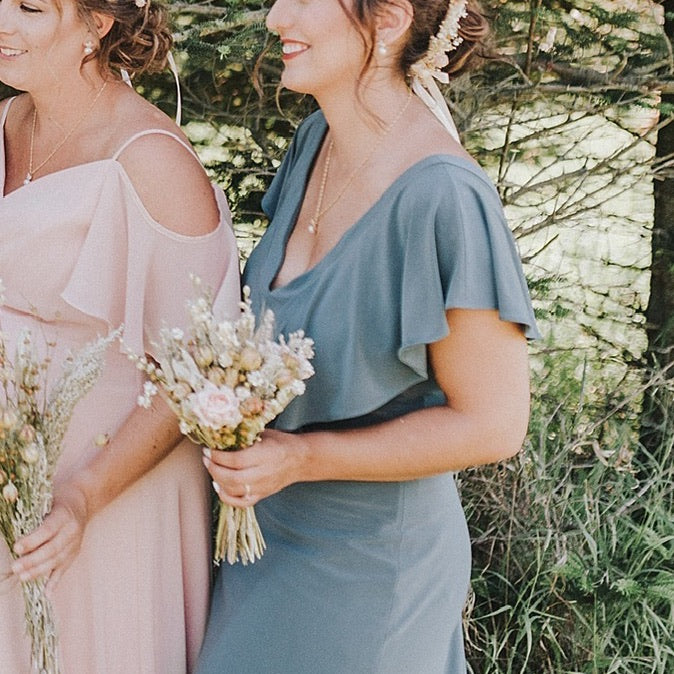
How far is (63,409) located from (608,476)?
243 cm

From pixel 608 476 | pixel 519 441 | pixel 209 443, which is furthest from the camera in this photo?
pixel 608 476

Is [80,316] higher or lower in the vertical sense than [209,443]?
lower

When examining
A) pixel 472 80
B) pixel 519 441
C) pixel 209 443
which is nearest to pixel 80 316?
pixel 209 443

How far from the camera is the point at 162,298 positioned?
231 centimetres

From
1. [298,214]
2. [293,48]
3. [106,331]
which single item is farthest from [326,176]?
[106,331]

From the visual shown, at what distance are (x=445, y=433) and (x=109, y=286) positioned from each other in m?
0.78

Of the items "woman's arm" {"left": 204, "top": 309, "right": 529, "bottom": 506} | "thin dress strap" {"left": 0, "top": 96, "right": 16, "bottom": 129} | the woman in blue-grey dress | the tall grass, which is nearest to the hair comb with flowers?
the woman in blue-grey dress

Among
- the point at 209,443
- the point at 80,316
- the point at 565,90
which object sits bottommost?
the point at 565,90

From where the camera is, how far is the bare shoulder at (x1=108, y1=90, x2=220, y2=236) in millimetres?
2273

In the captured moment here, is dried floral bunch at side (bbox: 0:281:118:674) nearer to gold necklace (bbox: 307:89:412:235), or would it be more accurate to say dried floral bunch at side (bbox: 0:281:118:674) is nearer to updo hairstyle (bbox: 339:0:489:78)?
gold necklace (bbox: 307:89:412:235)

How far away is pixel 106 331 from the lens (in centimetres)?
234

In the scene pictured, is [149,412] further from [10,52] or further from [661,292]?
[661,292]

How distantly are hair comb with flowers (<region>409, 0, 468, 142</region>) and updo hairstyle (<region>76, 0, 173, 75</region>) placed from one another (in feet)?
2.14

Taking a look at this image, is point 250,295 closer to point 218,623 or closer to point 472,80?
point 218,623
